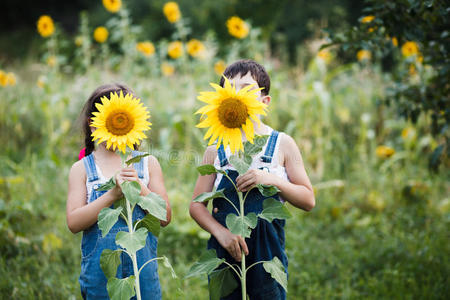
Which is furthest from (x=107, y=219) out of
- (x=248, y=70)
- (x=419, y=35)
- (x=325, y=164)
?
(x=325, y=164)

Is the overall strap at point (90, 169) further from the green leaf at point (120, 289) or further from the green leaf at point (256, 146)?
the green leaf at point (256, 146)

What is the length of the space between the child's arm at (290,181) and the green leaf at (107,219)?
1.41 ft

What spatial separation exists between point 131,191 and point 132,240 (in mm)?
157

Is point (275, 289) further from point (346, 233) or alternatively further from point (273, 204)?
point (346, 233)

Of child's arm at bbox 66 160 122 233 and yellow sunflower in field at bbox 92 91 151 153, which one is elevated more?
yellow sunflower in field at bbox 92 91 151 153

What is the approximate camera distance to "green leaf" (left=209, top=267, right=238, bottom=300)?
1.62 meters

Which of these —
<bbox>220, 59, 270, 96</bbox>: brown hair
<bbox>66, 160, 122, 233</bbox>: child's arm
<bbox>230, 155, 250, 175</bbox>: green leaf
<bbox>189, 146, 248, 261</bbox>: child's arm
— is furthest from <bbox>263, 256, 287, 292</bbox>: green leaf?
<bbox>220, 59, 270, 96</bbox>: brown hair

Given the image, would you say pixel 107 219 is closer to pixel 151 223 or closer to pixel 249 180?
pixel 151 223

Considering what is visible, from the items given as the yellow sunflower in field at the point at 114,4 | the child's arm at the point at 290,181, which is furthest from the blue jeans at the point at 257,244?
the yellow sunflower in field at the point at 114,4

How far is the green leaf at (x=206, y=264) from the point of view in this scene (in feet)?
4.99

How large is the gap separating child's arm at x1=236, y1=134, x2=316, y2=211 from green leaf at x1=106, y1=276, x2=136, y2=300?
0.49 metres

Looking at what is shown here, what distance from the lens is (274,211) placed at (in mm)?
1524

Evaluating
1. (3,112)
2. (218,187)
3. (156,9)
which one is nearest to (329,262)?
(218,187)

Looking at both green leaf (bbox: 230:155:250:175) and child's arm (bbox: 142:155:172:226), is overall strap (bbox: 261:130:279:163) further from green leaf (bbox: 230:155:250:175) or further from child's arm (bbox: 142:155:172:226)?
child's arm (bbox: 142:155:172:226)
